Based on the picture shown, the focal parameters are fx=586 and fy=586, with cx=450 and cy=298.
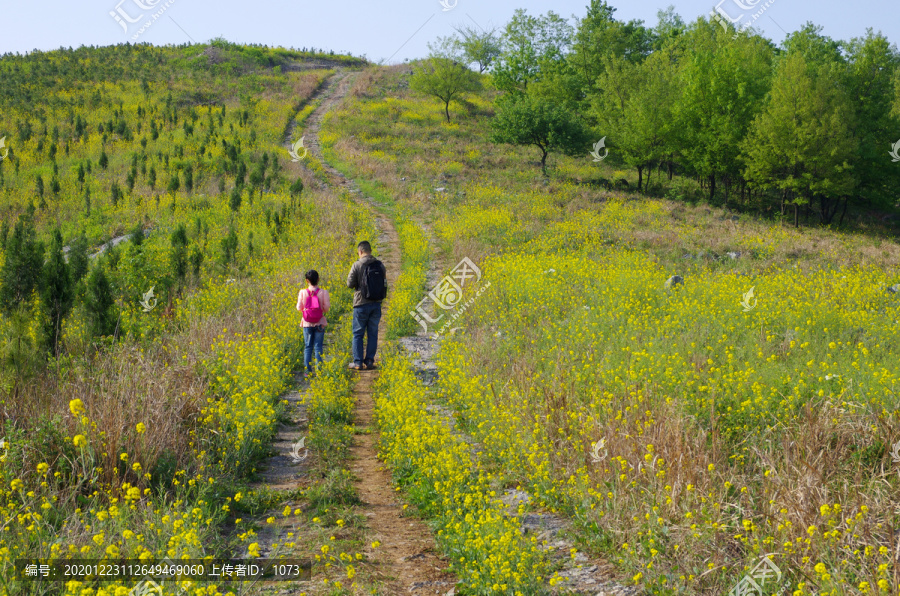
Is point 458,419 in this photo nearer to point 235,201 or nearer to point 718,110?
point 235,201

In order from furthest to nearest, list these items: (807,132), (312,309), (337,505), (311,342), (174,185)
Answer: (807,132), (174,185), (311,342), (312,309), (337,505)

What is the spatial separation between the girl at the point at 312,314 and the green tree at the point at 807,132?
101ft

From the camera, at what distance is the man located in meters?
8.82

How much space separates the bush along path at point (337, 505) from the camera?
3959mm

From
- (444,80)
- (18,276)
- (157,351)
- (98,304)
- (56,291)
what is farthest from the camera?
(444,80)

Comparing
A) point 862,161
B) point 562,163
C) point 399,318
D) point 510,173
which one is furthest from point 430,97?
point 399,318

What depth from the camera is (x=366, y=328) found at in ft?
29.6

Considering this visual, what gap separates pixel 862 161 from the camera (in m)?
34.2

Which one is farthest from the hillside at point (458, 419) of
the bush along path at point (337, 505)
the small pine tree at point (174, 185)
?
the small pine tree at point (174, 185)

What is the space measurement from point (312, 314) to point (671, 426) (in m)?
5.33

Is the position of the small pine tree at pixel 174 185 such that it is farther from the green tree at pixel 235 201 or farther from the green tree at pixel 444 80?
the green tree at pixel 444 80

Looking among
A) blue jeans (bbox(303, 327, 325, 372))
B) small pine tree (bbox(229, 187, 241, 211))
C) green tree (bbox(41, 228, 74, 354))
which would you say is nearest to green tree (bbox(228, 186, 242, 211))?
small pine tree (bbox(229, 187, 241, 211))

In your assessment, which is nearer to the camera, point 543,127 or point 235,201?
point 235,201

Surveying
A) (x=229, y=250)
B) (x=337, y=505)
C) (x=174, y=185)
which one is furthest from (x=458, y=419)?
(x=174, y=185)
